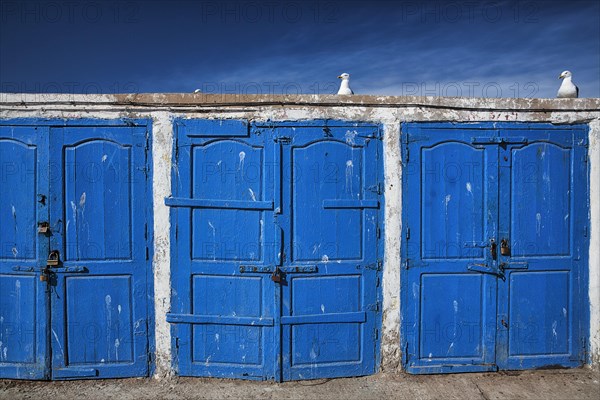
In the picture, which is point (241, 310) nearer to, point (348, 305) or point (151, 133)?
point (348, 305)

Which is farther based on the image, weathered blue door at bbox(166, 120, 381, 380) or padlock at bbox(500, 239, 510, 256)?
padlock at bbox(500, 239, 510, 256)

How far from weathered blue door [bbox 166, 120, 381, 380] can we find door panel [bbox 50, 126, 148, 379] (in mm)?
438

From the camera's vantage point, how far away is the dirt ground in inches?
154

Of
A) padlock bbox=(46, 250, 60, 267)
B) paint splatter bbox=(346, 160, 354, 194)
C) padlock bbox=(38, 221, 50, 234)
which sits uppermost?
paint splatter bbox=(346, 160, 354, 194)

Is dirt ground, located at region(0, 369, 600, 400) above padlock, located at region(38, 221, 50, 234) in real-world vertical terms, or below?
below

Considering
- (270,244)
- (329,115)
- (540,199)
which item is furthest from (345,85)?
(540,199)

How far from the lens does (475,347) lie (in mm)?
4266

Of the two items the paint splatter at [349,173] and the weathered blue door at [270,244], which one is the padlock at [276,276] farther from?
the paint splatter at [349,173]

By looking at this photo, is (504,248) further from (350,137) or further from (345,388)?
(345,388)

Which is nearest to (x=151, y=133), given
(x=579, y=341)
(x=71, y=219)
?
(x=71, y=219)

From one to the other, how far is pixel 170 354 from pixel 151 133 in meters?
2.43

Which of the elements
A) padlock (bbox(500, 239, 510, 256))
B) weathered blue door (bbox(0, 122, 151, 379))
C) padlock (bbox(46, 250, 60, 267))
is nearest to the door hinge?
padlock (bbox(500, 239, 510, 256))

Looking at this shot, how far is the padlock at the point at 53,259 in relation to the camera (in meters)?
4.02

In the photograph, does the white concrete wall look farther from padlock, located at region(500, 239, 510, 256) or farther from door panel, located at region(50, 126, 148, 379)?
padlock, located at region(500, 239, 510, 256)
